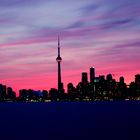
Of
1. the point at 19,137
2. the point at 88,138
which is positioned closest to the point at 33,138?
the point at 19,137

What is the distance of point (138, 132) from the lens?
9738cm

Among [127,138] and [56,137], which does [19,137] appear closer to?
[56,137]

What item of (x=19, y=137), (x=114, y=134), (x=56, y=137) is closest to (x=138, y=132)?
(x=114, y=134)

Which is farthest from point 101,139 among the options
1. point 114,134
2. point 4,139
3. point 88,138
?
point 4,139

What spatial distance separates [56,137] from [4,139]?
1182 centimetres

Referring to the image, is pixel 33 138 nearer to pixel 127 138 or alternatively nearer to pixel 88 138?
pixel 88 138

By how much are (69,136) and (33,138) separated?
27.8 feet

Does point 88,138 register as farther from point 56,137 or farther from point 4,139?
point 4,139

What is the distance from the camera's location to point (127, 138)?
289 ft

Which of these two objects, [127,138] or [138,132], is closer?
[127,138]

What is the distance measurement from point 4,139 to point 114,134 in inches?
998

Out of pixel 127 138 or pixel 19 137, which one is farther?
pixel 19 137

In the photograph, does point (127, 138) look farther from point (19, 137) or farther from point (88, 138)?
point (19, 137)

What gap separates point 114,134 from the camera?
3853 inches
